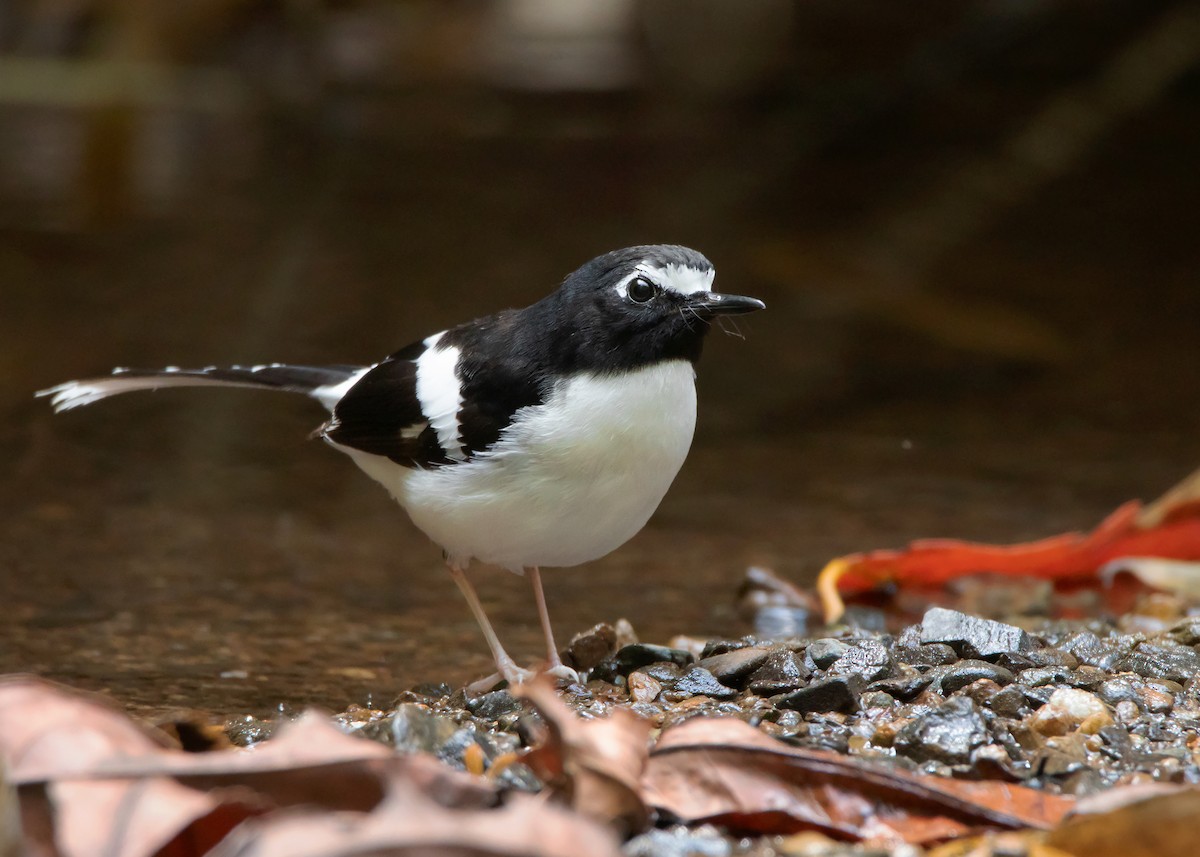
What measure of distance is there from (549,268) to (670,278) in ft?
18.8

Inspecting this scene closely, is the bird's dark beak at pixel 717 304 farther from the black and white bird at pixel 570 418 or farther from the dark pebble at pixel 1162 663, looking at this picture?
the dark pebble at pixel 1162 663

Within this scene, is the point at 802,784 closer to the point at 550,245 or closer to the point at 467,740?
the point at 467,740

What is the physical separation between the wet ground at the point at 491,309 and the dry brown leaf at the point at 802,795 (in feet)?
5.34

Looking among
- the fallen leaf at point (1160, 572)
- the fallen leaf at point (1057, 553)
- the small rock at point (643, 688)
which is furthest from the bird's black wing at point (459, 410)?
the fallen leaf at point (1160, 572)

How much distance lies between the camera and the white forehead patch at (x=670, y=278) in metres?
3.90

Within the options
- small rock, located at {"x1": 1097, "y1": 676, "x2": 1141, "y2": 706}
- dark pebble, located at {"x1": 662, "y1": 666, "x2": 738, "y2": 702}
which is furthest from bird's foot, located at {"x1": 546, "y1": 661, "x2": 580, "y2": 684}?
small rock, located at {"x1": 1097, "y1": 676, "x2": 1141, "y2": 706}

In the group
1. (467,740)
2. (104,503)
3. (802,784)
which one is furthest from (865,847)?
(104,503)

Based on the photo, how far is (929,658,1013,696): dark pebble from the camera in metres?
3.42

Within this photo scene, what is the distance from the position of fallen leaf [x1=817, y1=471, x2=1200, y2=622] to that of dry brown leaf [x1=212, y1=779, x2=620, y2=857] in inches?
124

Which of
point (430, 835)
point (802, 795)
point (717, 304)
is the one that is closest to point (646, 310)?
point (717, 304)

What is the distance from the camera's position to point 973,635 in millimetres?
3729

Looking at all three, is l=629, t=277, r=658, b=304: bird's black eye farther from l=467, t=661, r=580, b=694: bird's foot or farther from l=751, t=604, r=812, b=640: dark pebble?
l=751, t=604, r=812, b=640: dark pebble

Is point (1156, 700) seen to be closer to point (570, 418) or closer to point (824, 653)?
point (824, 653)

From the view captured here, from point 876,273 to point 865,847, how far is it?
8.10 metres
